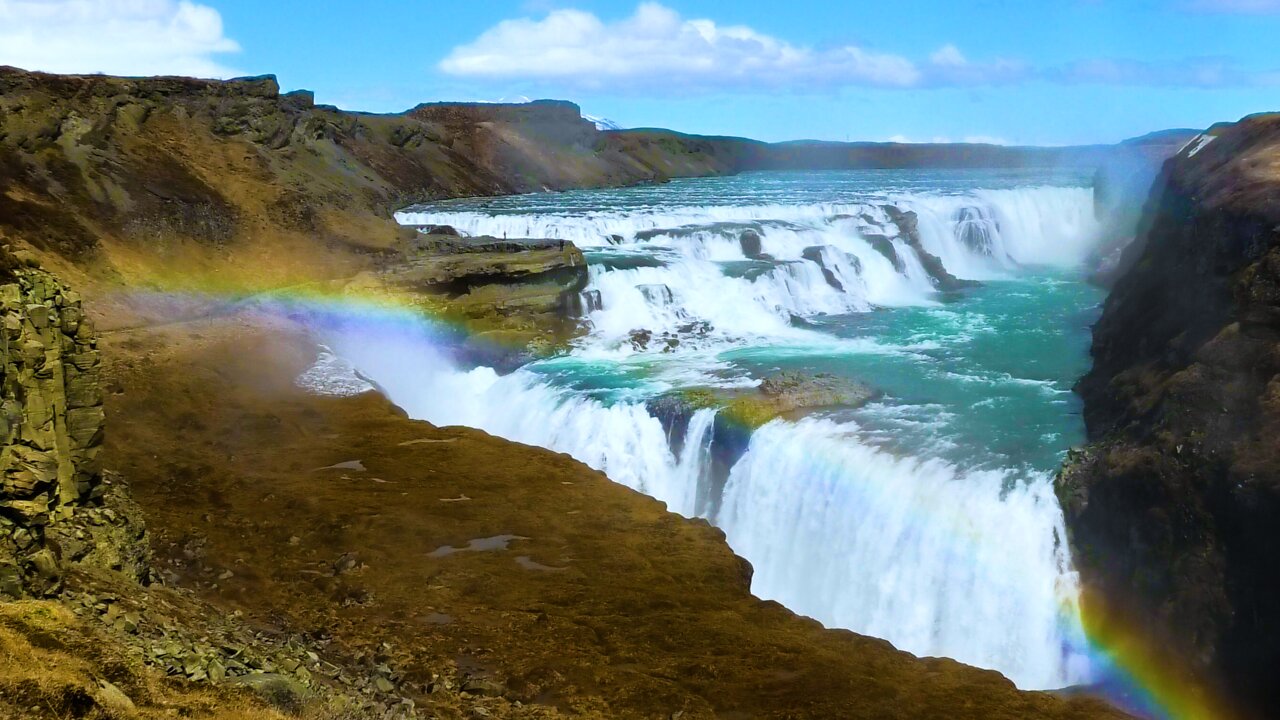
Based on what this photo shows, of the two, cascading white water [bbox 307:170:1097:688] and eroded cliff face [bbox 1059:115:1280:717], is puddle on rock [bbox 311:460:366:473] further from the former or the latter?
eroded cliff face [bbox 1059:115:1280:717]

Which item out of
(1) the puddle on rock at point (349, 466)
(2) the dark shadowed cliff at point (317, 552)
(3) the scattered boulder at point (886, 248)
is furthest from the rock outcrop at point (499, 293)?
(3) the scattered boulder at point (886, 248)

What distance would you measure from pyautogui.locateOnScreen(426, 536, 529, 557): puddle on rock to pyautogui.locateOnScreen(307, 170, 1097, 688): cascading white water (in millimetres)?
3974

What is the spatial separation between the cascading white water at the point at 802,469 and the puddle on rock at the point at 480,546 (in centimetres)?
397

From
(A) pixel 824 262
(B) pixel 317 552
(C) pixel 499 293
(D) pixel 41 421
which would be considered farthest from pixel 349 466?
(A) pixel 824 262

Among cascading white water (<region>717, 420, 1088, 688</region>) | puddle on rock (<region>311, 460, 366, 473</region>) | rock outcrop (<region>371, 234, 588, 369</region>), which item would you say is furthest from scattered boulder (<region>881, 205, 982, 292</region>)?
puddle on rock (<region>311, 460, 366, 473</region>)

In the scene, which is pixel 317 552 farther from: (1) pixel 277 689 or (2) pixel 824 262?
(2) pixel 824 262

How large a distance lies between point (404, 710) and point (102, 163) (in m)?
24.0

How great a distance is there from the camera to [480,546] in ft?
37.5

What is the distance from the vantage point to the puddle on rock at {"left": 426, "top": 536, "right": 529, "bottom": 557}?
36.7 feet

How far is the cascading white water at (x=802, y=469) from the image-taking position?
40.2 ft

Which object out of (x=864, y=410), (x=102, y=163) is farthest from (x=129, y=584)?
(x=102, y=163)

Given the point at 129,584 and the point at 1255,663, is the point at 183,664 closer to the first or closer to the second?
the point at 129,584

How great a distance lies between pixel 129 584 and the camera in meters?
7.73

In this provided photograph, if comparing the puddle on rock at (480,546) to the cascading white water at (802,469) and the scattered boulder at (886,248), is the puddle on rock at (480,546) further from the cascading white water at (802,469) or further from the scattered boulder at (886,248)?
the scattered boulder at (886,248)
